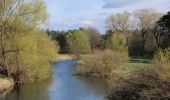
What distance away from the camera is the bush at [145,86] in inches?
802

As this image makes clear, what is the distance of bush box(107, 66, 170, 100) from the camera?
66.8ft

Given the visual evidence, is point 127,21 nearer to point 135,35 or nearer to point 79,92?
point 135,35

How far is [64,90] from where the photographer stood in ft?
116

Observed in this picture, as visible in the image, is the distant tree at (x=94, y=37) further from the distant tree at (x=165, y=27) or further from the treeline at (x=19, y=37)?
the treeline at (x=19, y=37)

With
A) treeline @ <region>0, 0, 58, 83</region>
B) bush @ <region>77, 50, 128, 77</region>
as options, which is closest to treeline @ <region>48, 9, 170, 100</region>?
bush @ <region>77, 50, 128, 77</region>

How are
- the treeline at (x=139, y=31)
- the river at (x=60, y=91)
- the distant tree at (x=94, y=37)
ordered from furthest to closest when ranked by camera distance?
the distant tree at (x=94, y=37) < the treeline at (x=139, y=31) < the river at (x=60, y=91)

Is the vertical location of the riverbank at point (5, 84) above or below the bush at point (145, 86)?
below

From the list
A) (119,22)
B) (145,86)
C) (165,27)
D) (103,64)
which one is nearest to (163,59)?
(145,86)

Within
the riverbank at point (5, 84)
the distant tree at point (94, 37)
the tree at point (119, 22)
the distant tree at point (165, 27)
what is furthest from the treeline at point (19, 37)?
the distant tree at point (94, 37)

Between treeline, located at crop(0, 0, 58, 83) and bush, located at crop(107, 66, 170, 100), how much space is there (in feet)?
67.2

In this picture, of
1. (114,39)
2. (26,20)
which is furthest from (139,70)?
(114,39)

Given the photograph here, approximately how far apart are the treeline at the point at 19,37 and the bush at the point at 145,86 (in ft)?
67.2

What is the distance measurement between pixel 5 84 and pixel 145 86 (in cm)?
2030

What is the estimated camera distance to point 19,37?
41938 mm
